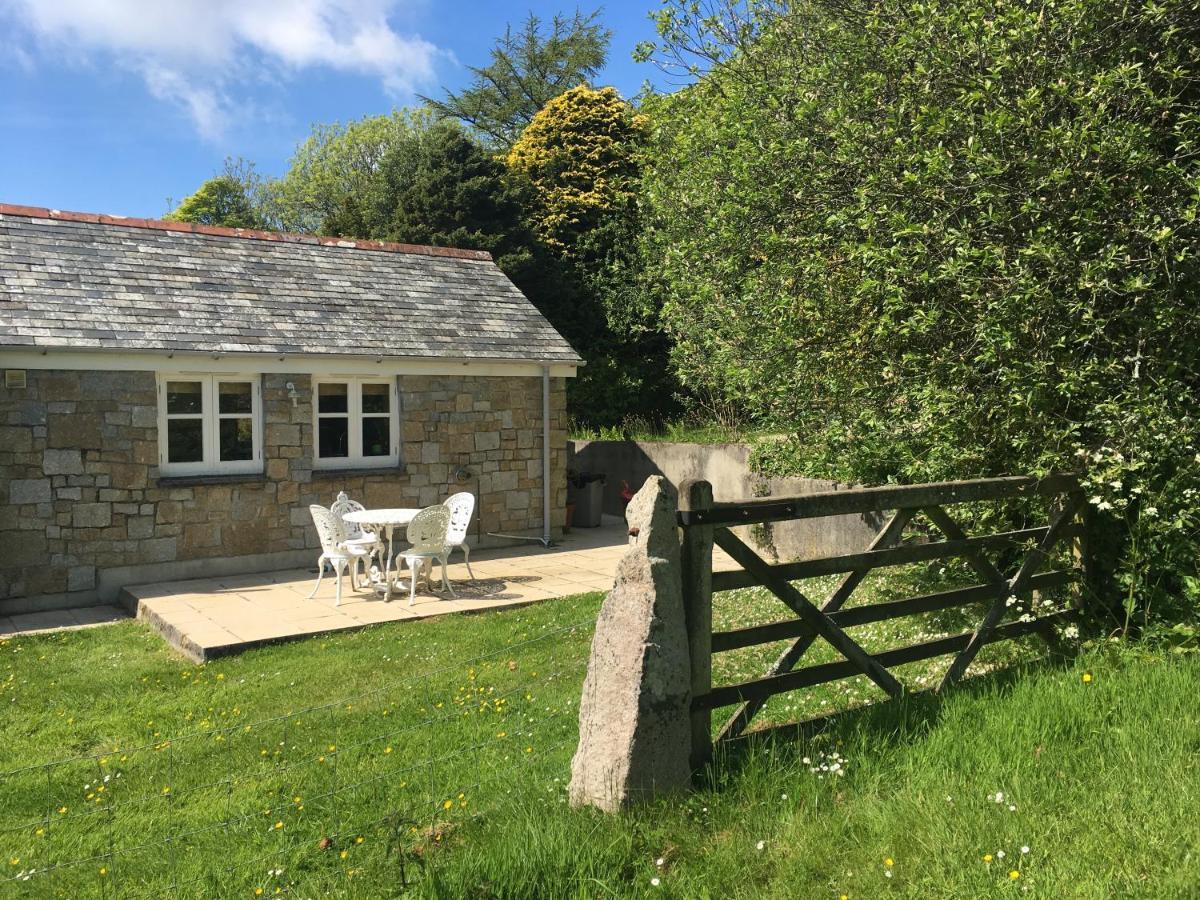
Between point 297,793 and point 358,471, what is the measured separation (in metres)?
8.11

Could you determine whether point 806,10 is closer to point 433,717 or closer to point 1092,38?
point 1092,38

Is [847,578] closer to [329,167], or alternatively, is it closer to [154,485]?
[154,485]

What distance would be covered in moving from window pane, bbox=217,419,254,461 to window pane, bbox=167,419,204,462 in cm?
25

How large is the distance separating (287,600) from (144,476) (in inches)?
101

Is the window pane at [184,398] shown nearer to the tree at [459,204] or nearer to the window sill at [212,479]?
the window sill at [212,479]

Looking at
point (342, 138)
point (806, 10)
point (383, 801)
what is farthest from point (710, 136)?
point (342, 138)

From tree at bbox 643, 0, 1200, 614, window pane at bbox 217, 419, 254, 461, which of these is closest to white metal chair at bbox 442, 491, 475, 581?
window pane at bbox 217, 419, 254, 461

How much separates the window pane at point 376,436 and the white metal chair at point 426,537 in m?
3.20

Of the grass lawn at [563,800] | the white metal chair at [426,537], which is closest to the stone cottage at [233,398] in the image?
the white metal chair at [426,537]

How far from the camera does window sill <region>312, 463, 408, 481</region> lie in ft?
40.4

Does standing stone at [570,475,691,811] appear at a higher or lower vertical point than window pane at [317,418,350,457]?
lower

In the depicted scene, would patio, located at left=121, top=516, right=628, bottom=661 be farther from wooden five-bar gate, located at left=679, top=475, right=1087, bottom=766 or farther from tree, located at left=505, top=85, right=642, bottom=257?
tree, located at left=505, top=85, right=642, bottom=257

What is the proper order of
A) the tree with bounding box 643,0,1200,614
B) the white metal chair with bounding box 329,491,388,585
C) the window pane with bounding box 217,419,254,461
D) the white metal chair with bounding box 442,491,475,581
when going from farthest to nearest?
1. the window pane with bounding box 217,419,254,461
2. the white metal chair with bounding box 442,491,475,581
3. the white metal chair with bounding box 329,491,388,585
4. the tree with bounding box 643,0,1200,614

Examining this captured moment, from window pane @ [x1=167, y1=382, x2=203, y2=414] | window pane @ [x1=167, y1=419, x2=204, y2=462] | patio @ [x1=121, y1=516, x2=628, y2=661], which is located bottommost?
patio @ [x1=121, y1=516, x2=628, y2=661]
